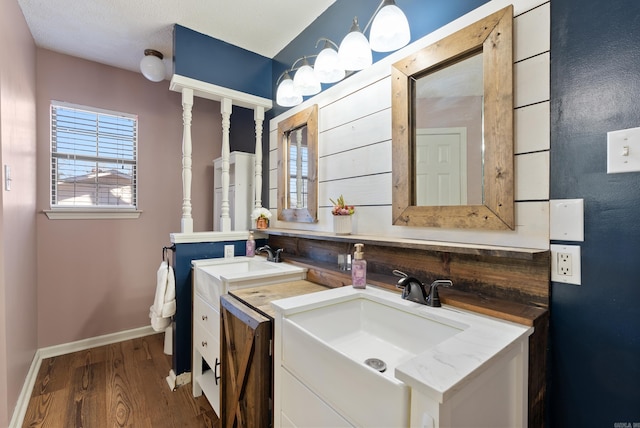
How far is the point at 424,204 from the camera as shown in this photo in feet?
4.21

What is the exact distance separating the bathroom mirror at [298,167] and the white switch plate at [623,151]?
4.49 ft

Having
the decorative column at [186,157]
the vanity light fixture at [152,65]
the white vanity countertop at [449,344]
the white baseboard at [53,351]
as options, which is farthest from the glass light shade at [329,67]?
the white baseboard at [53,351]

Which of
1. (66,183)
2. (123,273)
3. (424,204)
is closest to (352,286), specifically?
(424,204)

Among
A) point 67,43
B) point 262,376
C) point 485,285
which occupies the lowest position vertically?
point 262,376

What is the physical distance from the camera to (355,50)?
4.58 feet

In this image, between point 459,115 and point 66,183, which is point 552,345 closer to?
point 459,115

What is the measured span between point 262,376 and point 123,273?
91.1 inches

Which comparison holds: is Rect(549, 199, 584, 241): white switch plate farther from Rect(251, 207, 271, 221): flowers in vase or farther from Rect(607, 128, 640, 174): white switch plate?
Rect(251, 207, 271, 221): flowers in vase

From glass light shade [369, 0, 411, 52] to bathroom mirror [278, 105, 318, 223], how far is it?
69cm

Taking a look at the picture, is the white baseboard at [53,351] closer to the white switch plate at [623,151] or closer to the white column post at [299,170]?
the white column post at [299,170]

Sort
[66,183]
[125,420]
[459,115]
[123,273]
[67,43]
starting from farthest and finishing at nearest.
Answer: [123,273] < [66,183] < [67,43] < [125,420] < [459,115]

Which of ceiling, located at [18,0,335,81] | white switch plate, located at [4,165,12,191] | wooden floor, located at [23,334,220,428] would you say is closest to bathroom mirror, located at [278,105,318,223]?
ceiling, located at [18,0,335,81]

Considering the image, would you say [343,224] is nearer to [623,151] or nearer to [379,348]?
[379,348]

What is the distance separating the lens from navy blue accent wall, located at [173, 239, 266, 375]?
6.59 feet
